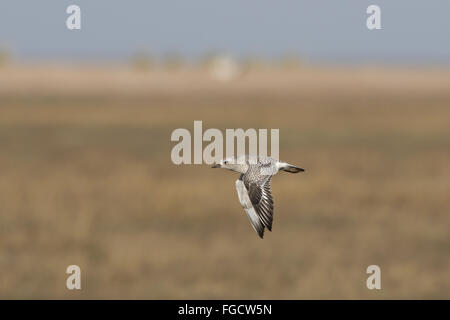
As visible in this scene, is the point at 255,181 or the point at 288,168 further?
the point at 288,168

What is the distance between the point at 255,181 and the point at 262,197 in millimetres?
101

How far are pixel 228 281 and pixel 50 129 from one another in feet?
142

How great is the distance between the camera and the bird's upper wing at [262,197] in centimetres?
476

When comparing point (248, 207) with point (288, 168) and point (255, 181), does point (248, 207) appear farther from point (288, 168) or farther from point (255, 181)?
point (288, 168)

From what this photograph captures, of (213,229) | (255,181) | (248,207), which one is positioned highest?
(213,229)

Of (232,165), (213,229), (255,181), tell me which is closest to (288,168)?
(255,181)

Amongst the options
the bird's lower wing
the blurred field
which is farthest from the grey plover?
the blurred field

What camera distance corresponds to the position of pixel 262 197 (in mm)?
4934

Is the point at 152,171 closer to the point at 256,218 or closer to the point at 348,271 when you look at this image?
the point at 348,271

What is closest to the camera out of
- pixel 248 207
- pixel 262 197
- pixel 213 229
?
pixel 248 207

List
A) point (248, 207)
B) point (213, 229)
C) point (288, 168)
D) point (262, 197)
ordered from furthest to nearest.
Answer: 1. point (213, 229)
2. point (288, 168)
3. point (262, 197)
4. point (248, 207)

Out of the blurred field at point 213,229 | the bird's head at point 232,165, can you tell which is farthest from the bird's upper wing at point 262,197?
the blurred field at point 213,229

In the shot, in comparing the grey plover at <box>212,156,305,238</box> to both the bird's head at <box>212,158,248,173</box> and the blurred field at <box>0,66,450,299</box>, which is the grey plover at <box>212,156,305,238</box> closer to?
the bird's head at <box>212,158,248,173</box>

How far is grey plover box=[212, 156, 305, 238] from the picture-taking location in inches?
Answer: 189
